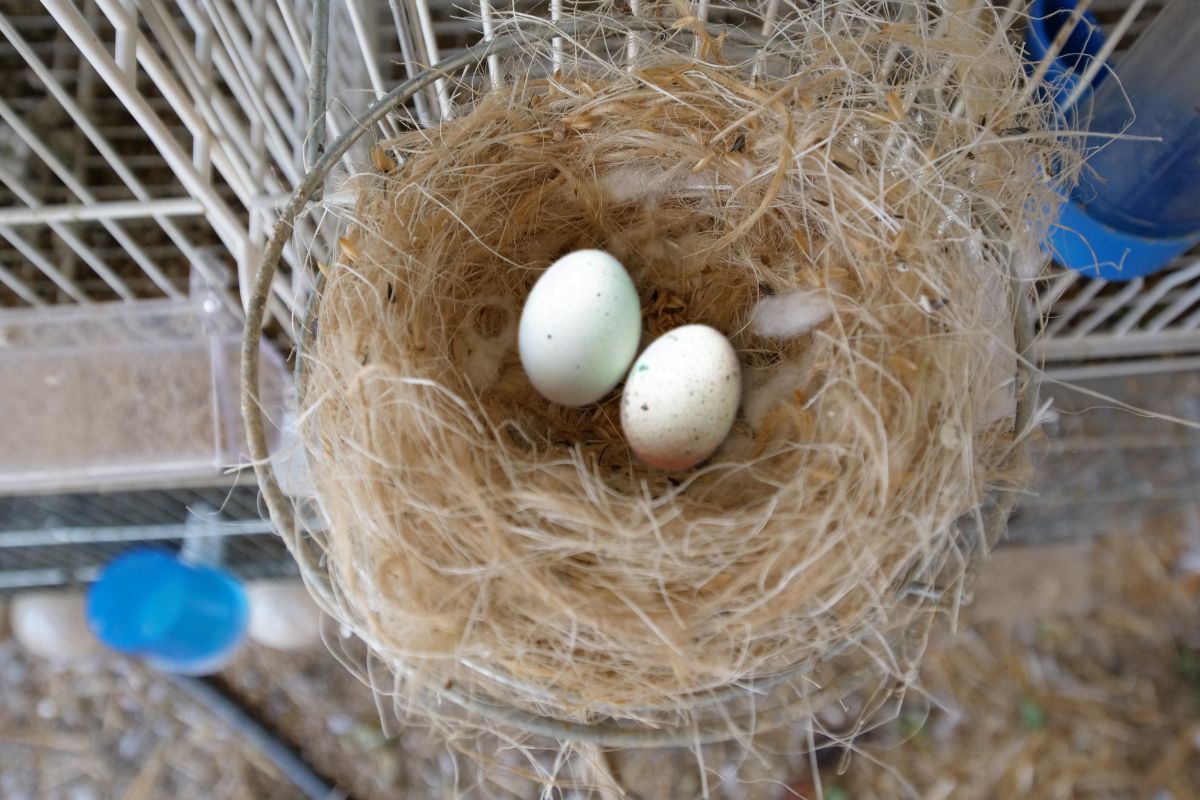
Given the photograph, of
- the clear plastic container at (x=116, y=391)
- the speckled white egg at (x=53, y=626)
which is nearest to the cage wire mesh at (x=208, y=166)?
the clear plastic container at (x=116, y=391)

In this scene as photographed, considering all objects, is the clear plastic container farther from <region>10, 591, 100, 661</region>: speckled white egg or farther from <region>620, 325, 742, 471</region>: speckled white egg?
<region>620, 325, 742, 471</region>: speckled white egg

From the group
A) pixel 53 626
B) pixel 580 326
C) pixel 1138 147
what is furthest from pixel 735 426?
pixel 53 626

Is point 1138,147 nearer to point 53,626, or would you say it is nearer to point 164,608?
point 164,608

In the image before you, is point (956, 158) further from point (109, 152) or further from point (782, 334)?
point (109, 152)

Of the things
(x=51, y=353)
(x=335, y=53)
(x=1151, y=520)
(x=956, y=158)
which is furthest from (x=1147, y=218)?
(x=51, y=353)

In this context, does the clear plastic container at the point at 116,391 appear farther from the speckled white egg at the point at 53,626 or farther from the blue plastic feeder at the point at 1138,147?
the blue plastic feeder at the point at 1138,147

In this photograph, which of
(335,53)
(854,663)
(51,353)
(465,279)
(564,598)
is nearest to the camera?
(564,598)
